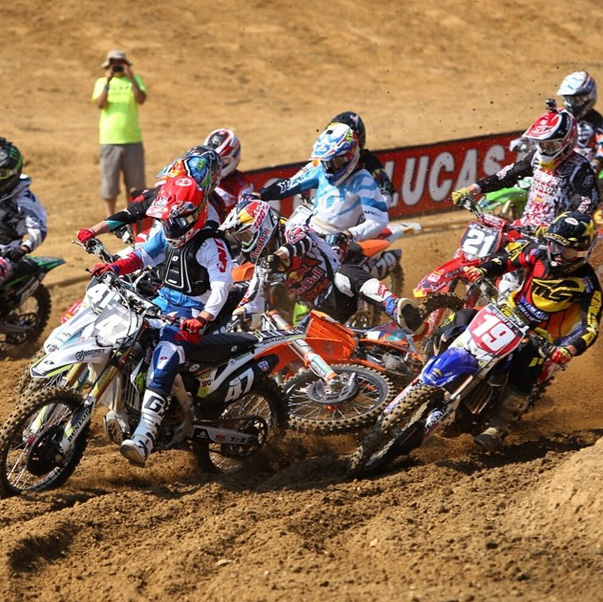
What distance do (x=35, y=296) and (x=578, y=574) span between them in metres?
6.89

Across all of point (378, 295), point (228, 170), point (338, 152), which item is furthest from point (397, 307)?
point (228, 170)

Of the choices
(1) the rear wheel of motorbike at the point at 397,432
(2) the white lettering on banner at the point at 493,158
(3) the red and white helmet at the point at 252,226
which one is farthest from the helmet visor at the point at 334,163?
(2) the white lettering on banner at the point at 493,158

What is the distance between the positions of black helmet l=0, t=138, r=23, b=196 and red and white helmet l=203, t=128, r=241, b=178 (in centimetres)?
182

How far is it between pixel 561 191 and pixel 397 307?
2216 mm

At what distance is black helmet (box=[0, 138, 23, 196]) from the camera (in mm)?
10164

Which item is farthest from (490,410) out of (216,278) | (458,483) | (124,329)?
(124,329)

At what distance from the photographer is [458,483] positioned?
7152mm

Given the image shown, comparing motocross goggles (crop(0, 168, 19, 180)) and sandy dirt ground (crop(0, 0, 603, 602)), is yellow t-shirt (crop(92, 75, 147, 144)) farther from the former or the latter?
motocross goggles (crop(0, 168, 19, 180))

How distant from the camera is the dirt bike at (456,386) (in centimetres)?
723

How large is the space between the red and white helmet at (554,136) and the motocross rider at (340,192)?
1.52 metres

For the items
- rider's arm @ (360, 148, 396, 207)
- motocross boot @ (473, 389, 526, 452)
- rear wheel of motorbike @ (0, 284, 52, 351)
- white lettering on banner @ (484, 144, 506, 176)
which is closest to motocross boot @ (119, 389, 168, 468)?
motocross boot @ (473, 389, 526, 452)

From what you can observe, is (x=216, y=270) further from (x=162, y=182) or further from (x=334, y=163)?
(x=334, y=163)

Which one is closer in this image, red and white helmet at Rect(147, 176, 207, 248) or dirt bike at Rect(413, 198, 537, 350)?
red and white helmet at Rect(147, 176, 207, 248)

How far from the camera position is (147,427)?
6.93 meters
